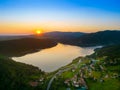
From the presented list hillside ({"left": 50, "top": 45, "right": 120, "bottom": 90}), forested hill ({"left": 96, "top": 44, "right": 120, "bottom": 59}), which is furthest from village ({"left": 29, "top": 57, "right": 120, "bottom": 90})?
forested hill ({"left": 96, "top": 44, "right": 120, "bottom": 59})

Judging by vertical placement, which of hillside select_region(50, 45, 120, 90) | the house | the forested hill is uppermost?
the forested hill

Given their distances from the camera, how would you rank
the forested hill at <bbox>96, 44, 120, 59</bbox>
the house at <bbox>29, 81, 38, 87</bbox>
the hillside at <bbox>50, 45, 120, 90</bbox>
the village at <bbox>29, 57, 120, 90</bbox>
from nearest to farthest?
the hillside at <bbox>50, 45, 120, 90</bbox>
the village at <bbox>29, 57, 120, 90</bbox>
the house at <bbox>29, 81, 38, 87</bbox>
the forested hill at <bbox>96, 44, 120, 59</bbox>

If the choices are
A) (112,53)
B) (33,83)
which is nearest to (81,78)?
(33,83)

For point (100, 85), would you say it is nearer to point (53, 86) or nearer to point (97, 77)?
point (97, 77)

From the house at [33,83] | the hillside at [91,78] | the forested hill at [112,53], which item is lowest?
the house at [33,83]

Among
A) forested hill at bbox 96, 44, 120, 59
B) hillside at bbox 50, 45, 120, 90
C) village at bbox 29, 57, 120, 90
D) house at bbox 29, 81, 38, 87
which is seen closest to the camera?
hillside at bbox 50, 45, 120, 90

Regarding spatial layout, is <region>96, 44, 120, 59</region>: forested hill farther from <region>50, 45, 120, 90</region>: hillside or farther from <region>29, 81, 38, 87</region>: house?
<region>29, 81, 38, 87</region>: house

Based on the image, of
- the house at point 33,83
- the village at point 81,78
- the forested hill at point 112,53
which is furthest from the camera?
the forested hill at point 112,53

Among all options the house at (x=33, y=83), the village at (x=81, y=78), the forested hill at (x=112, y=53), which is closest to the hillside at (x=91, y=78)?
the village at (x=81, y=78)

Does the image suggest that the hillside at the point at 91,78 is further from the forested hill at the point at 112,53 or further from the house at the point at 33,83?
the forested hill at the point at 112,53

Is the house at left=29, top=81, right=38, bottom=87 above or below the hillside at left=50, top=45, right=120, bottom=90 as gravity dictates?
below

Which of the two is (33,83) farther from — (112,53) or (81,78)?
(112,53)
